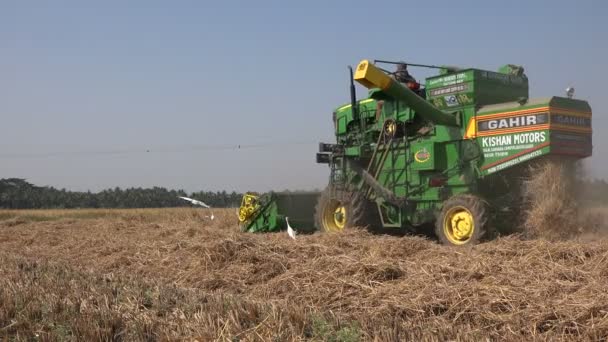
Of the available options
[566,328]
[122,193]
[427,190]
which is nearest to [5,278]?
[566,328]

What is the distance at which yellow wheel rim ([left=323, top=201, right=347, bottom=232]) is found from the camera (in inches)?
434

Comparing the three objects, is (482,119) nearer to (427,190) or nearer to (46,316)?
(427,190)

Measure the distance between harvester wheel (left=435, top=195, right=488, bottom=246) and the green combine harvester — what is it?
0.01 m

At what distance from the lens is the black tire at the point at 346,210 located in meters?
10.5

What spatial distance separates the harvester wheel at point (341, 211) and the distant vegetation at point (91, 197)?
3684cm

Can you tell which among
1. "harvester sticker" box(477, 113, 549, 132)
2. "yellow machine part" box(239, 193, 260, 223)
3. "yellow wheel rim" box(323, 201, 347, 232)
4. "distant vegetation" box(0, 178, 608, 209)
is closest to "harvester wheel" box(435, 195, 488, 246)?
"harvester sticker" box(477, 113, 549, 132)

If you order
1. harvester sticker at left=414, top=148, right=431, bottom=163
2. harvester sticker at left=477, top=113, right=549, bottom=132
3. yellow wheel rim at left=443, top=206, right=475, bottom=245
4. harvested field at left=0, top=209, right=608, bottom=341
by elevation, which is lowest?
harvested field at left=0, top=209, right=608, bottom=341

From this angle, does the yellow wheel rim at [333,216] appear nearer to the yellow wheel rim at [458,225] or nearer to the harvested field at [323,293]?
the yellow wheel rim at [458,225]

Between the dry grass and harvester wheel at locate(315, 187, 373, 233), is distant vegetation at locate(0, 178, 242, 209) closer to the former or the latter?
A: harvester wheel at locate(315, 187, 373, 233)

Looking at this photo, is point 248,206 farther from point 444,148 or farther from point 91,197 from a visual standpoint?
point 91,197

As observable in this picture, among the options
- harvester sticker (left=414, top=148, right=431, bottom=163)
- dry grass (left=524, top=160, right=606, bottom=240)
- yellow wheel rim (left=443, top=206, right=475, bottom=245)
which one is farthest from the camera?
harvester sticker (left=414, top=148, right=431, bottom=163)

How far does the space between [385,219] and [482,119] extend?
241cm

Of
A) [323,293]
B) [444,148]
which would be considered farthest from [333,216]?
[323,293]

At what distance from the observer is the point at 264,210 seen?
499 inches
